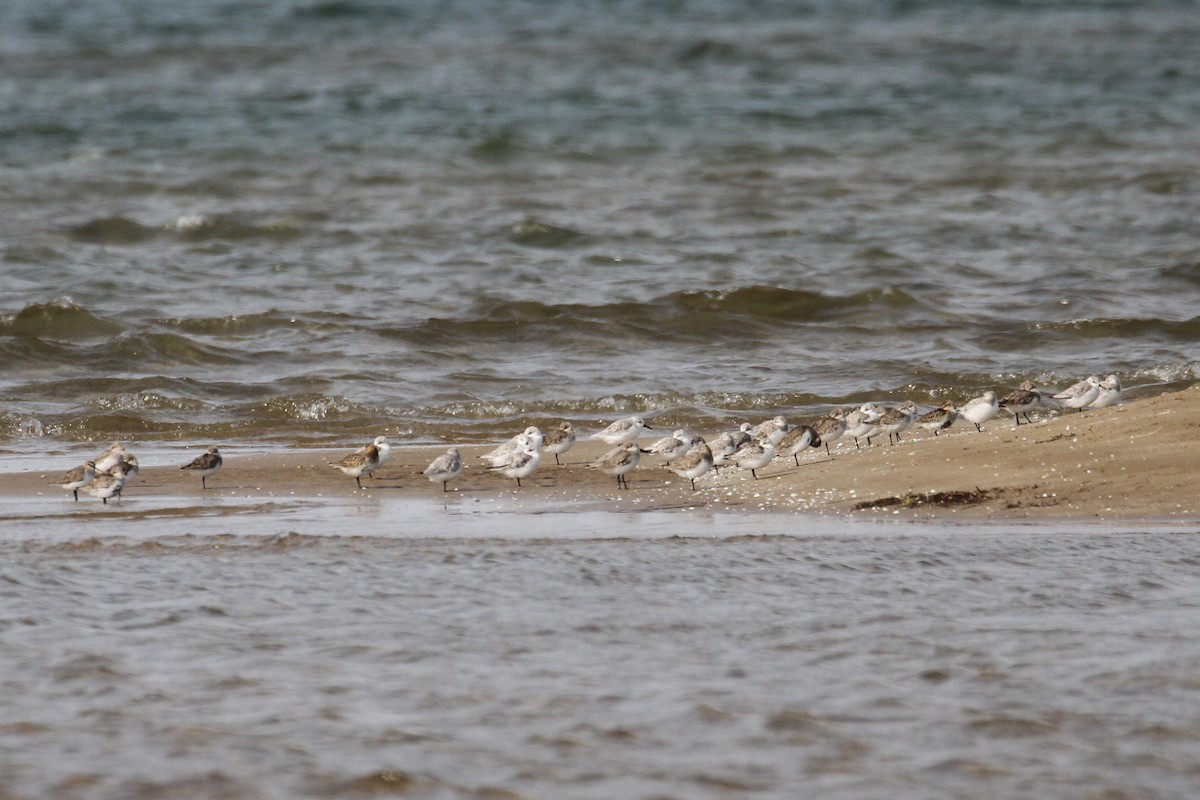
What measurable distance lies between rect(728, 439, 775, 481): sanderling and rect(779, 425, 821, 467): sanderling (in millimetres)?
289

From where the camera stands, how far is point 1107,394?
12508mm

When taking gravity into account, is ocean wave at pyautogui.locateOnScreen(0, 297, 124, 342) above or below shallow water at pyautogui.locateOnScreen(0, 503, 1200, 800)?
above

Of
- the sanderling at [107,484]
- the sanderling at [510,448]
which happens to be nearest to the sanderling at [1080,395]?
the sanderling at [510,448]

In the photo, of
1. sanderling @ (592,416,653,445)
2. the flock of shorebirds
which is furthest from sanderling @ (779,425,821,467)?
sanderling @ (592,416,653,445)

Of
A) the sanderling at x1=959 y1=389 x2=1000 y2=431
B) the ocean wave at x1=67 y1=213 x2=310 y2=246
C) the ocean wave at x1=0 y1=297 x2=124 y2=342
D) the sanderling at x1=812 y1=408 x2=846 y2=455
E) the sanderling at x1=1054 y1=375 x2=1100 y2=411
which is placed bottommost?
the sanderling at x1=812 y1=408 x2=846 y2=455

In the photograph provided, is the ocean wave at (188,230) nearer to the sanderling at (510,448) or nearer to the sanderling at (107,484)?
the sanderling at (510,448)

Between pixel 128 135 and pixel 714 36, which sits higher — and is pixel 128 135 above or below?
below

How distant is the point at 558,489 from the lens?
1067 cm

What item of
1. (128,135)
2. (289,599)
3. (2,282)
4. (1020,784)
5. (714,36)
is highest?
(714,36)

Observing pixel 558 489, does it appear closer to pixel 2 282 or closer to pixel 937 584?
pixel 937 584

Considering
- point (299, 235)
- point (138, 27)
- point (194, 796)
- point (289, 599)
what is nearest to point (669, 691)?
point (194, 796)

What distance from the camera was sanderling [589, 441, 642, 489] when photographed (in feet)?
35.1

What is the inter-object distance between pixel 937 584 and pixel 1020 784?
8.17 ft

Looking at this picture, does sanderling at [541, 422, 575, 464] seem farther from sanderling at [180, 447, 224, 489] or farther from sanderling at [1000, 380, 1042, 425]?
sanderling at [1000, 380, 1042, 425]
